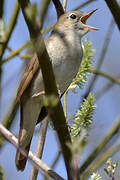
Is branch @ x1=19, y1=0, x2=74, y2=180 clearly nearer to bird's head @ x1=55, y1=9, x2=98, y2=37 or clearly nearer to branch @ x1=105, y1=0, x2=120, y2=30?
branch @ x1=105, y1=0, x2=120, y2=30

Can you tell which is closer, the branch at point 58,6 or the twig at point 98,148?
the twig at point 98,148

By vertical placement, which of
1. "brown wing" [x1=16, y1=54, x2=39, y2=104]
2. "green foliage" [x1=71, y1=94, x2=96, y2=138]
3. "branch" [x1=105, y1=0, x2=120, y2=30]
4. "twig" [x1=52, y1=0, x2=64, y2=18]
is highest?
"branch" [x1=105, y1=0, x2=120, y2=30]

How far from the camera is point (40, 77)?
114 inches

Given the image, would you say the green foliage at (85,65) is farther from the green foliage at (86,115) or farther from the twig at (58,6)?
the green foliage at (86,115)

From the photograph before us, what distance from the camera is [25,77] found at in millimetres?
2932

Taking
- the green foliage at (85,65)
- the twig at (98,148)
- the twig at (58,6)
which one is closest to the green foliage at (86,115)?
the twig at (98,148)

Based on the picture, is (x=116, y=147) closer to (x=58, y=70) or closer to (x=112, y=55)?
(x=58, y=70)

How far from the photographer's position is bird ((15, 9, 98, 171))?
9.34 feet

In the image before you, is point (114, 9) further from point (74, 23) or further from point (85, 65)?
point (74, 23)

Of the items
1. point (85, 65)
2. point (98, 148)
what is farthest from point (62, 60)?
point (98, 148)

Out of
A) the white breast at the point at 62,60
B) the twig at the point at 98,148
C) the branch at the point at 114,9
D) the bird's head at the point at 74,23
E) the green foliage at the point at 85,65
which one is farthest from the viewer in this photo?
the bird's head at the point at 74,23

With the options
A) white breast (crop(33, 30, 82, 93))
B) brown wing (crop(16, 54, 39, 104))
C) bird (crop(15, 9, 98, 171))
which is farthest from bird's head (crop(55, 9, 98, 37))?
brown wing (crop(16, 54, 39, 104))

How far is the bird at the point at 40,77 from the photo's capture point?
9.34 feet

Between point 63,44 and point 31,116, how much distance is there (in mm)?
653
